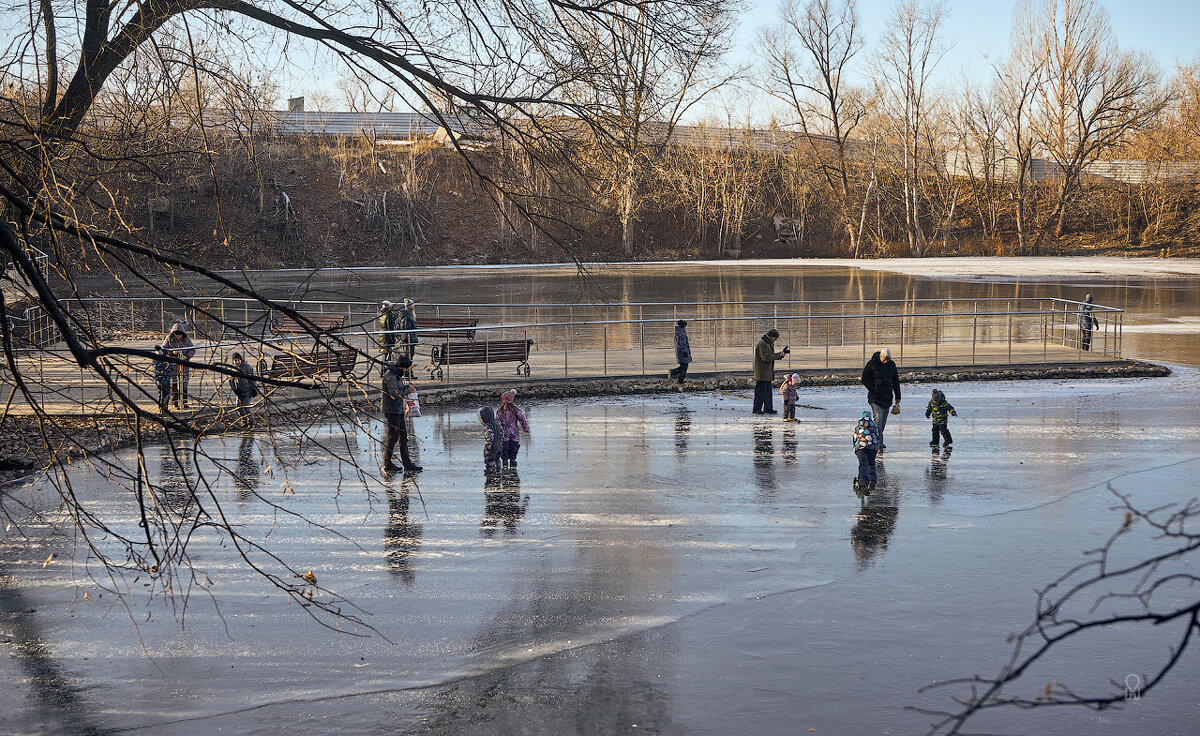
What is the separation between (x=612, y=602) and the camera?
7.91 metres

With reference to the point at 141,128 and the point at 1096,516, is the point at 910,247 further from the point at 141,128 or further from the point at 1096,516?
Answer: the point at 141,128

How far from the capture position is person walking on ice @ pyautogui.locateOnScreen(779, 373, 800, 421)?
15.3m

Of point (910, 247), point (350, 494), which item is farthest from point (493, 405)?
point (910, 247)

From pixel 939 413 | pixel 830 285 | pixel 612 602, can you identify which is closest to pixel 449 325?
pixel 939 413

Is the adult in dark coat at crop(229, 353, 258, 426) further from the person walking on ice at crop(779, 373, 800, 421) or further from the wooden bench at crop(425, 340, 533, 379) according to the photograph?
the person walking on ice at crop(779, 373, 800, 421)

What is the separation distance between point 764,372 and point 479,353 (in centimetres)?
574

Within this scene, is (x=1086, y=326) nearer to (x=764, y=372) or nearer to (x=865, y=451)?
(x=764, y=372)

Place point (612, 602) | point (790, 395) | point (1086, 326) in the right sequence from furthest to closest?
point (1086, 326), point (790, 395), point (612, 602)

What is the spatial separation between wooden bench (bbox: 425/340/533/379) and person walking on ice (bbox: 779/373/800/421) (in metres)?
5.18

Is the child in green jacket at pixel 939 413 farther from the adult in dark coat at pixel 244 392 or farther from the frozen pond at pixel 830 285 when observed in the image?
the frozen pond at pixel 830 285

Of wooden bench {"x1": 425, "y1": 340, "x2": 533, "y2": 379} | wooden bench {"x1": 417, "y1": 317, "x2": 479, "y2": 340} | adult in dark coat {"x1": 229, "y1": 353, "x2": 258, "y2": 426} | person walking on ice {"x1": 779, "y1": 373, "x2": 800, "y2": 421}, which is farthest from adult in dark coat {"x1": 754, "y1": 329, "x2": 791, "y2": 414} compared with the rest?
adult in dark coat {"x1": 229, "y1": 353, "x2": 258, "y2": 426}

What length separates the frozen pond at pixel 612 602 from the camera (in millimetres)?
6148

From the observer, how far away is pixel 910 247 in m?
55.9

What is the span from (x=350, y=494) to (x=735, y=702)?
6.23 m
